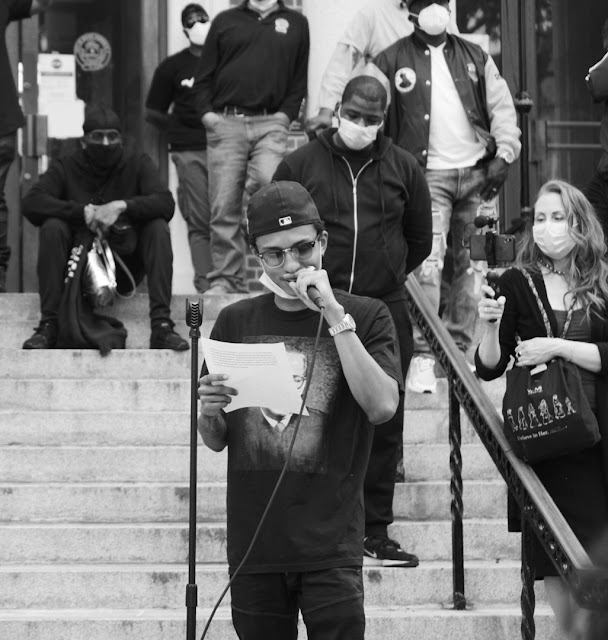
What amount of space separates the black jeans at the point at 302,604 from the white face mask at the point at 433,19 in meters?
4.80

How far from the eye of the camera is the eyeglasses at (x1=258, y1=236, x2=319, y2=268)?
3.70 m

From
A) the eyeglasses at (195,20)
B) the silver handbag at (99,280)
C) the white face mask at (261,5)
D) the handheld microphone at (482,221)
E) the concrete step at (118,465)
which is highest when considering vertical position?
the white face mask at (261,5)

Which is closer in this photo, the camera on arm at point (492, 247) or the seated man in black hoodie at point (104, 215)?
the camera on arm at point (492, 247)

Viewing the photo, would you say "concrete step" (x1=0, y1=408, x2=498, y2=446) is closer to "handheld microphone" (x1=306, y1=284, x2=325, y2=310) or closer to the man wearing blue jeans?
the man wearing blue jeans

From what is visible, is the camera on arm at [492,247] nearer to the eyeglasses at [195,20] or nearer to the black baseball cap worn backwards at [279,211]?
the black baseball cap worn backwards at [279,211]

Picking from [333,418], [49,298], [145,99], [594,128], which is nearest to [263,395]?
[333,418]

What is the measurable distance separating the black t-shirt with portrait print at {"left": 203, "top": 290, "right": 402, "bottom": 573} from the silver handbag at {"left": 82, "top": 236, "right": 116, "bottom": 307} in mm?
4007

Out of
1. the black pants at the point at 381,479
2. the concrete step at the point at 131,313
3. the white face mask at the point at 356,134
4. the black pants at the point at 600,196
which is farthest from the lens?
the concrete step at the point at 131,313

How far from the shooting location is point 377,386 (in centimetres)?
357

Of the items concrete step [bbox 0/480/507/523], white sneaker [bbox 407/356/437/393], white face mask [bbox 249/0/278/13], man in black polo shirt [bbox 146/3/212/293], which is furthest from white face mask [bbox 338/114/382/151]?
man in black polo shirt [bbox 146/3/212/293]

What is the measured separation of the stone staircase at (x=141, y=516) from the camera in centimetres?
534

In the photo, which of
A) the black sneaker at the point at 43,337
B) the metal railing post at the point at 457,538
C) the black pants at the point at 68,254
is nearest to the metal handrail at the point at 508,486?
the metal railing post at the point at 457,538

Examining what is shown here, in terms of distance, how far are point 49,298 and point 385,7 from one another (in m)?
2.62

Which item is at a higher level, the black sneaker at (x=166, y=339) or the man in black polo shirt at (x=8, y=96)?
the man in black polo shirt at (x=8, y=96)
